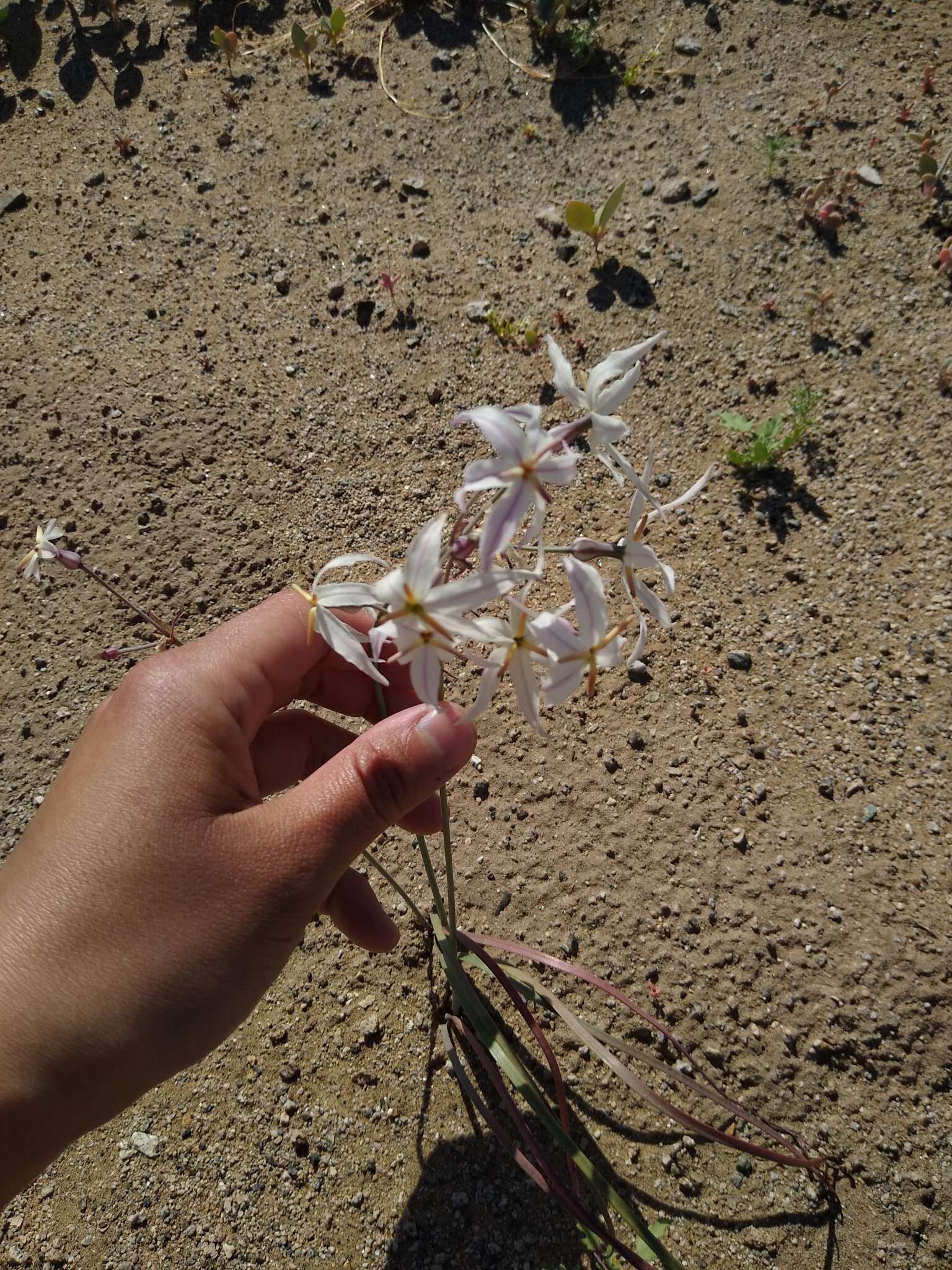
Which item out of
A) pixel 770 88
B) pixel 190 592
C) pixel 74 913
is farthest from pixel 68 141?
pixel 74 913

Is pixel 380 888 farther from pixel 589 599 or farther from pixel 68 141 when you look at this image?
pixel 68 141

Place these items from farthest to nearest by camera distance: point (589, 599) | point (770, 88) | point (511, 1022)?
point (770, 88), point (511, 1022), point (589, 599)

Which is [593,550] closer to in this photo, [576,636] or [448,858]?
[576,636]

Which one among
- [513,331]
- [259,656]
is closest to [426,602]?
[259,656]

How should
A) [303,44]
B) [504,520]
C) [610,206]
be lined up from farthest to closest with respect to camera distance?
[303,44] < [610,206] < [504,520]

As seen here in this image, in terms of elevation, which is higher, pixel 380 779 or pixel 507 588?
pixel 507 588

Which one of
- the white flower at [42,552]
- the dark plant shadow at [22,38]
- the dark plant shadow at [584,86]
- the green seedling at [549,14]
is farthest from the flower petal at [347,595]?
the dark plant shadow at [22,38]

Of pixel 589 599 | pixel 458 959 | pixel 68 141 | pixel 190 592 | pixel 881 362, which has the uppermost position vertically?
pixel 68 141
